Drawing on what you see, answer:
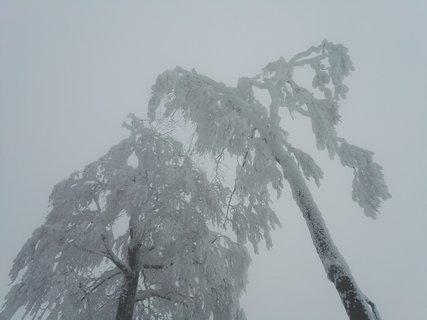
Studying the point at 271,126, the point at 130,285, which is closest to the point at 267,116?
the point at 271,126

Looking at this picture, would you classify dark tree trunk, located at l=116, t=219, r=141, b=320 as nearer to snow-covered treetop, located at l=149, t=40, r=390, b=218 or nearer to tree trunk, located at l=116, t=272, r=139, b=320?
tree trunk, located at l=116, t=272, r=139, b=320

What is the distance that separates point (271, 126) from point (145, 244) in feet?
16.2

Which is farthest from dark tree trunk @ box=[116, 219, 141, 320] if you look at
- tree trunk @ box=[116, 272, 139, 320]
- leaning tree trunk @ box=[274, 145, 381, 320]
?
leaning tree trunk @ box=[274, 145, 381, 320]

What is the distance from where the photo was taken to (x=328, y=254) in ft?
21.1

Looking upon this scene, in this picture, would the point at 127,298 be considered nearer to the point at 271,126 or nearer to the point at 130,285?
the point at 130,285

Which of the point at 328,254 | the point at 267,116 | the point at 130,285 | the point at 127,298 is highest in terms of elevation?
the point at 267,116

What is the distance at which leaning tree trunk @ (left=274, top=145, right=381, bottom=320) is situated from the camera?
18.8ft

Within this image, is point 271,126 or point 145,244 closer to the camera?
point 271,126

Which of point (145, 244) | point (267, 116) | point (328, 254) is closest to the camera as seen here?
point (328, 254)

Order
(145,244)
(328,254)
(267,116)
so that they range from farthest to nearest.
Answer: (145,244) < (267,116) < (328,254)

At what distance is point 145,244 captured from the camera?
10.2 metres

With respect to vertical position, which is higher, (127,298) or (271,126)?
(271,126)

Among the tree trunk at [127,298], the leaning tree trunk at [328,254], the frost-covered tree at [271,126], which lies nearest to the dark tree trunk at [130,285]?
the tree trunk at [127,298]

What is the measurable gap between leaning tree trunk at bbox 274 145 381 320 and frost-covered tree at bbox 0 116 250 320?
9.21 feet
